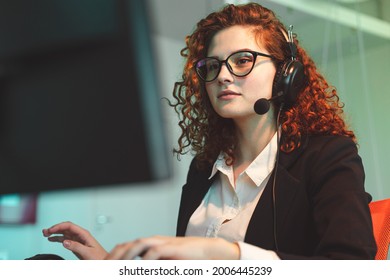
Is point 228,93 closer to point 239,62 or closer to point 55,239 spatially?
point 239,62

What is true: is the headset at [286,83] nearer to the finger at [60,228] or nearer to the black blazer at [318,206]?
the black blazer at [318,206]

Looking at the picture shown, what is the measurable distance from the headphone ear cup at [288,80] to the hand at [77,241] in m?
0.54

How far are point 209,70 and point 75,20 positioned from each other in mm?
893

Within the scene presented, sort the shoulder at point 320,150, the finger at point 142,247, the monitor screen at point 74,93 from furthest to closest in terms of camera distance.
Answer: the shoulder at point 320,150 → the finger at point 142,247 → the monitor screen at point 74,93

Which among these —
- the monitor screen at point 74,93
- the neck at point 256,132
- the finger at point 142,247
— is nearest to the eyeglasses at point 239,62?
the neck at point 256,132

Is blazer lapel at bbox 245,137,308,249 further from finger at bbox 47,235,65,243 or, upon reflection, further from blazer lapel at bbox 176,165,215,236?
finger at bbox 47,235,65,243

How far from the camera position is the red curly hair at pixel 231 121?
3.90ft

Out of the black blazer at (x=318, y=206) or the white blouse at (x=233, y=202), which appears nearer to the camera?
the black blazer at (x=318, y=206)

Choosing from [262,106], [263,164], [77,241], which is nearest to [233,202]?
[263,164]

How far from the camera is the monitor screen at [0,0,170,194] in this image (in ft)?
1.02

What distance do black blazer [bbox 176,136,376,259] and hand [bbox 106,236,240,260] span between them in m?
0.15

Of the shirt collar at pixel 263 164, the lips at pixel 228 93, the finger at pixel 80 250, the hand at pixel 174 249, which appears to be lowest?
the finger at pixel 80 250

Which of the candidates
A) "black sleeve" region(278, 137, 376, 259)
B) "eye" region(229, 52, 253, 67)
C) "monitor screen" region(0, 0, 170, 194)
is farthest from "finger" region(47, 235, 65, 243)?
"monitor screen" region(0, 0, 170, 194)

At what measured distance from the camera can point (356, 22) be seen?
6.01ft
